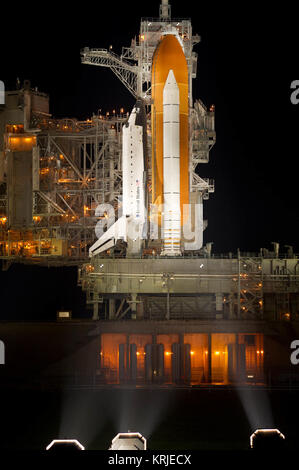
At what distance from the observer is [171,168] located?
50469 millimetres

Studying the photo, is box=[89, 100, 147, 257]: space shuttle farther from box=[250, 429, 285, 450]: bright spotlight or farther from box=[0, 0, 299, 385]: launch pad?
box=[250, 429, 285, 450]: bright spotlight

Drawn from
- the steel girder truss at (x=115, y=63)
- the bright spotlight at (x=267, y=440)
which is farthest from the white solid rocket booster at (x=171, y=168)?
the bright spotlight at (x=267, y=440)

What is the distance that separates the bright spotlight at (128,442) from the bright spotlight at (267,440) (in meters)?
4.46

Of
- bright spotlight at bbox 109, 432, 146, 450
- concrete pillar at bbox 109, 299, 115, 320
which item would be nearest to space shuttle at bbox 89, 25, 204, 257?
concrete pillar at bbox 109, 299, 115, 320

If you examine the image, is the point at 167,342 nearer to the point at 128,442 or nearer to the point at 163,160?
the point at 163,160

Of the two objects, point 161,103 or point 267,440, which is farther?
point 161,103

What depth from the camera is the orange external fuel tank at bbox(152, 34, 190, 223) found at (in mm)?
50906

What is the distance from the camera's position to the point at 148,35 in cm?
5516

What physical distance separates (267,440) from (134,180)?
2321 cm

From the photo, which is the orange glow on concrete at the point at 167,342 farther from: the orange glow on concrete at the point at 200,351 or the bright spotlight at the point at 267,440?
the bright spotlight at the point at 267,440

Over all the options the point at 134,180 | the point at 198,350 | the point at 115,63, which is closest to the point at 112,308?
Answer: the point at 198,350

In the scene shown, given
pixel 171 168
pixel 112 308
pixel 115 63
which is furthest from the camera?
pixel 115 63

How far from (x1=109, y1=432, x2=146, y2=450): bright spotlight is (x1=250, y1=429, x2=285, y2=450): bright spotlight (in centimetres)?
446

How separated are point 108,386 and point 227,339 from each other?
9.79 meters
